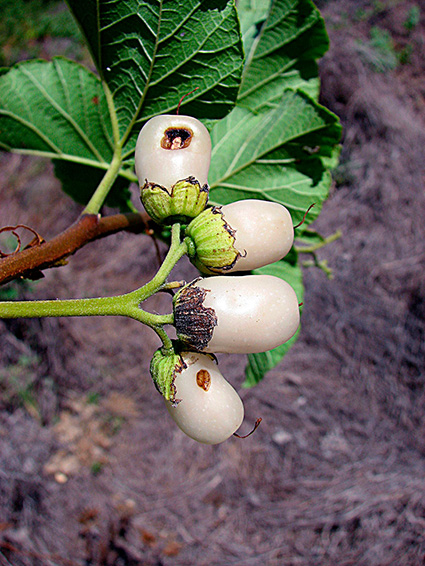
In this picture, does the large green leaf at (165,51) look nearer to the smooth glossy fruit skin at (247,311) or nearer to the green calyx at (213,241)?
the green calyx at (213,241)

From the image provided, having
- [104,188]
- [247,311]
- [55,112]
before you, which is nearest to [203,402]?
[247,311]

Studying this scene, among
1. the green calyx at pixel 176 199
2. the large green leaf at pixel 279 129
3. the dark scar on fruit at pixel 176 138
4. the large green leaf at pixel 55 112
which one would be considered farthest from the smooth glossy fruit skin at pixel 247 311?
the large green leaf at pixel 55 112

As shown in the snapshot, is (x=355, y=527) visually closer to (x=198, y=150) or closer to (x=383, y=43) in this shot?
(x=198, y=150)

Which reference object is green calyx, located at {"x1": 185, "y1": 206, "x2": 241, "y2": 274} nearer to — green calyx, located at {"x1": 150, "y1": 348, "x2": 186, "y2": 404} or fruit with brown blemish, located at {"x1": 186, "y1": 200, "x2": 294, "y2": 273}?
fruit with brown blemish, located at {"x1": 186, "y1": 200, "x2": 294, "y2": 273}

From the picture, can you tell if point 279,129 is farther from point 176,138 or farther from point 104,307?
point 104,307

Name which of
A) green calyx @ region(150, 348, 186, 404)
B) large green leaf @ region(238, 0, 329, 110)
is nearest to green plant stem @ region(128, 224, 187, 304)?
green calyx @ region(150, 348, 186, 404)

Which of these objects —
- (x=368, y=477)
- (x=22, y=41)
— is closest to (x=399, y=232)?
Result: (x=368, y=477)
